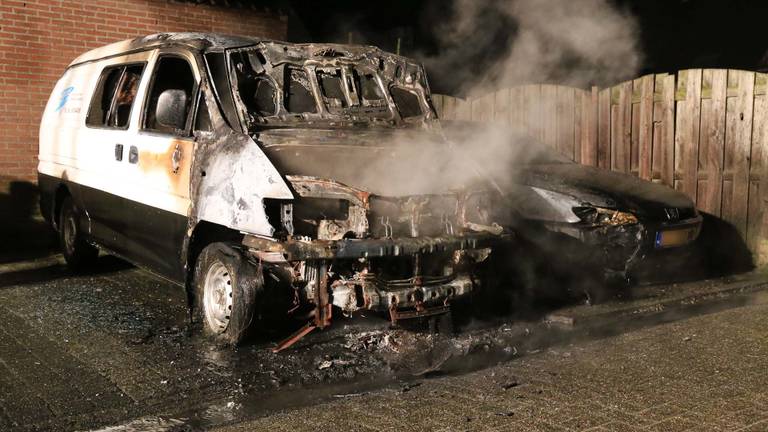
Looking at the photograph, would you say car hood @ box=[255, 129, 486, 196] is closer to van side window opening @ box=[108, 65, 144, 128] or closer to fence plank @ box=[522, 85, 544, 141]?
van side window opening @ box=[108, 65, 144, 128]

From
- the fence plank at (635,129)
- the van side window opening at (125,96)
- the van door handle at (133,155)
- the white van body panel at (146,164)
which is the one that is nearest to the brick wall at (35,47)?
the white van body panel at (146,164)

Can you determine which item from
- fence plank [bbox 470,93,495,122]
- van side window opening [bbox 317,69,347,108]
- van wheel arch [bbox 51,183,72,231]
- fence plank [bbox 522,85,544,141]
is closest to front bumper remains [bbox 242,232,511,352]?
van side window opening [bbox 317,69,347,108]

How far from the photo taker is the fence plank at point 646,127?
877 centimetres

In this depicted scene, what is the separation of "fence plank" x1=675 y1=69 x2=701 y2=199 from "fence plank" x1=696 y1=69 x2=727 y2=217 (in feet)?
0.21

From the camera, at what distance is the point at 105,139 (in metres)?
6.60

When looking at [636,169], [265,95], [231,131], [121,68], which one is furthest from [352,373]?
[636,169]

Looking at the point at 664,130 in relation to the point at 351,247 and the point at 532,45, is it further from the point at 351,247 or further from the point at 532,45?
the point at 351,247

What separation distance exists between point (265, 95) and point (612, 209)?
131 inches

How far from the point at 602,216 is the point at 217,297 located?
3.62 meters

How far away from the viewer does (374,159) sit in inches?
231

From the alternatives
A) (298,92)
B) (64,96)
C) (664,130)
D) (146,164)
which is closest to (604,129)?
(664,130)

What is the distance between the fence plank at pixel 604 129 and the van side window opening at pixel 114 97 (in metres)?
5.51

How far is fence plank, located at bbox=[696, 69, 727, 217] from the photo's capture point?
8.23m

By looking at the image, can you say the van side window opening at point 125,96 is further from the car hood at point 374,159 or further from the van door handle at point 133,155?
the car hood at point 374,159
